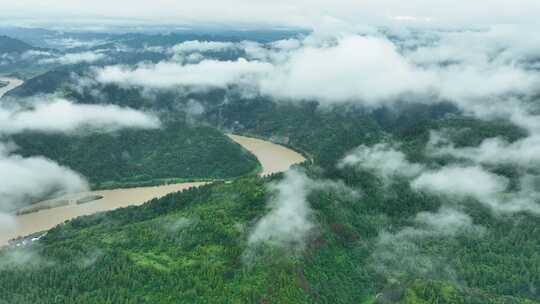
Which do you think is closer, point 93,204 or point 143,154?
point 93,204

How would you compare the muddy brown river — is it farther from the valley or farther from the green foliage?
the green foliage

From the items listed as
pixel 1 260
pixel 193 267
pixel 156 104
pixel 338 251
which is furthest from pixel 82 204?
pixel 156 104

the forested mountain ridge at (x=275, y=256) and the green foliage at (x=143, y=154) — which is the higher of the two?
the forested mountain ridge at (x=275, y=256)

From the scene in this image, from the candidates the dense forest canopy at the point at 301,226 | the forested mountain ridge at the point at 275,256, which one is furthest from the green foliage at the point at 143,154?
the forested mountain ridge at the point at 275,256

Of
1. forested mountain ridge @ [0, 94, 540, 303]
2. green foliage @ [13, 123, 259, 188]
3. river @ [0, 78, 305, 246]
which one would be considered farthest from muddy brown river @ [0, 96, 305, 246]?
forested mountain ridge @ [0, 94, 540, 303]

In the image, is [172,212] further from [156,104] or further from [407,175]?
[156,104]

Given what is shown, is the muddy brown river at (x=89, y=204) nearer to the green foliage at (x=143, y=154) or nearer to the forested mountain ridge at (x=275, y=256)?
the green foliage at (x=143, y=154)

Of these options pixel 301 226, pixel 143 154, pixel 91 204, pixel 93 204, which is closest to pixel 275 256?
pixel 301 226

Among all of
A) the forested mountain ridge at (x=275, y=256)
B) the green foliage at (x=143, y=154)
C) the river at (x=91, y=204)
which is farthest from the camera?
the green foliage at (x=143, y=154)

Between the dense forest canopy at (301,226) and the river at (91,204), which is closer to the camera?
the dense forest canopy at (301,226)

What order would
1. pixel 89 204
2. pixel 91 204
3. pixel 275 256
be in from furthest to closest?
1. pixel 91 204
2. pixel 89 204
3. pixel 275 256

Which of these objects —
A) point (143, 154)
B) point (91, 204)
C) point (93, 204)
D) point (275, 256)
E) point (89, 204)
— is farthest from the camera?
point (143, 154)

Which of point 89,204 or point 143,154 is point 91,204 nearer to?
point 89,204
